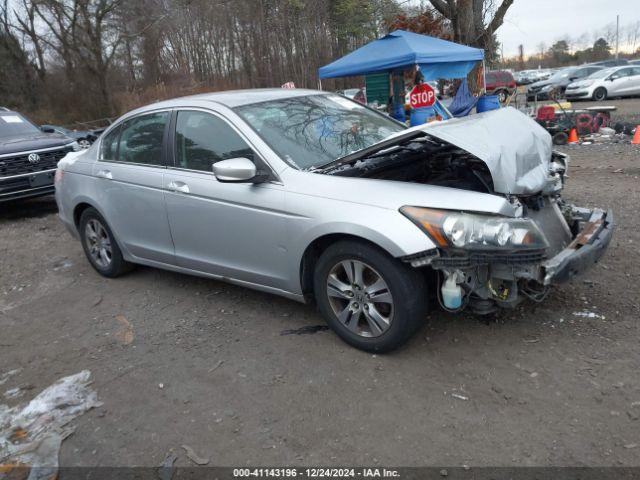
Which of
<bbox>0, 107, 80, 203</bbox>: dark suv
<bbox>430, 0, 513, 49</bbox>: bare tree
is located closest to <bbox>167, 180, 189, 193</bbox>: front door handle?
<bbox>0, 107, 80, 203</bbox>: dark suv

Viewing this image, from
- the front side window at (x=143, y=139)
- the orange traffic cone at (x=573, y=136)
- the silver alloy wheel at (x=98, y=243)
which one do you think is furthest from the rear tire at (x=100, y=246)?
the orange traffic cone at (x=573, y=136)

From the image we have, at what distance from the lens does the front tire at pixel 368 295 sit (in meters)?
3.15

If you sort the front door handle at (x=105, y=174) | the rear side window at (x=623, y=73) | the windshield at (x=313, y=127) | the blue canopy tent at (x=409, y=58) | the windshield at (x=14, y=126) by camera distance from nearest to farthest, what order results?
1. the windshield at (x=313, y=127)
2. the front door handle at (x=105, y=174)
3. the windshield at (x=14, y=126)
4. the blue canopy tent at (x=409, y=58)
5. the rear side window at (x=623, y=73)

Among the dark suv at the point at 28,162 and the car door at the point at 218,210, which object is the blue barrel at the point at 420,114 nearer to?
the dark suv at the point at 28,162

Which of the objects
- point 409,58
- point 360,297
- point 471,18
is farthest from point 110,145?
point 471,18

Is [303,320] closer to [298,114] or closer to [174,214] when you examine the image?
[174,214]

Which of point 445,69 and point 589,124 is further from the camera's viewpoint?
point 589,124

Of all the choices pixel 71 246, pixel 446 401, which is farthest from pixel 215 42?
pixel 446 401

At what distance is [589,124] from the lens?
1248 cm

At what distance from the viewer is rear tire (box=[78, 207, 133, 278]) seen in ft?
16.7

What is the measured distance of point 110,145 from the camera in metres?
5.02

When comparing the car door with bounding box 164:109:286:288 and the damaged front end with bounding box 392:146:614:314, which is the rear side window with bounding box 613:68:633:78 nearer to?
the damaged front end with bounding box 392:146:614:314

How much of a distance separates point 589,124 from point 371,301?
1131cm

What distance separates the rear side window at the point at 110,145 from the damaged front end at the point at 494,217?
240 centimetres
